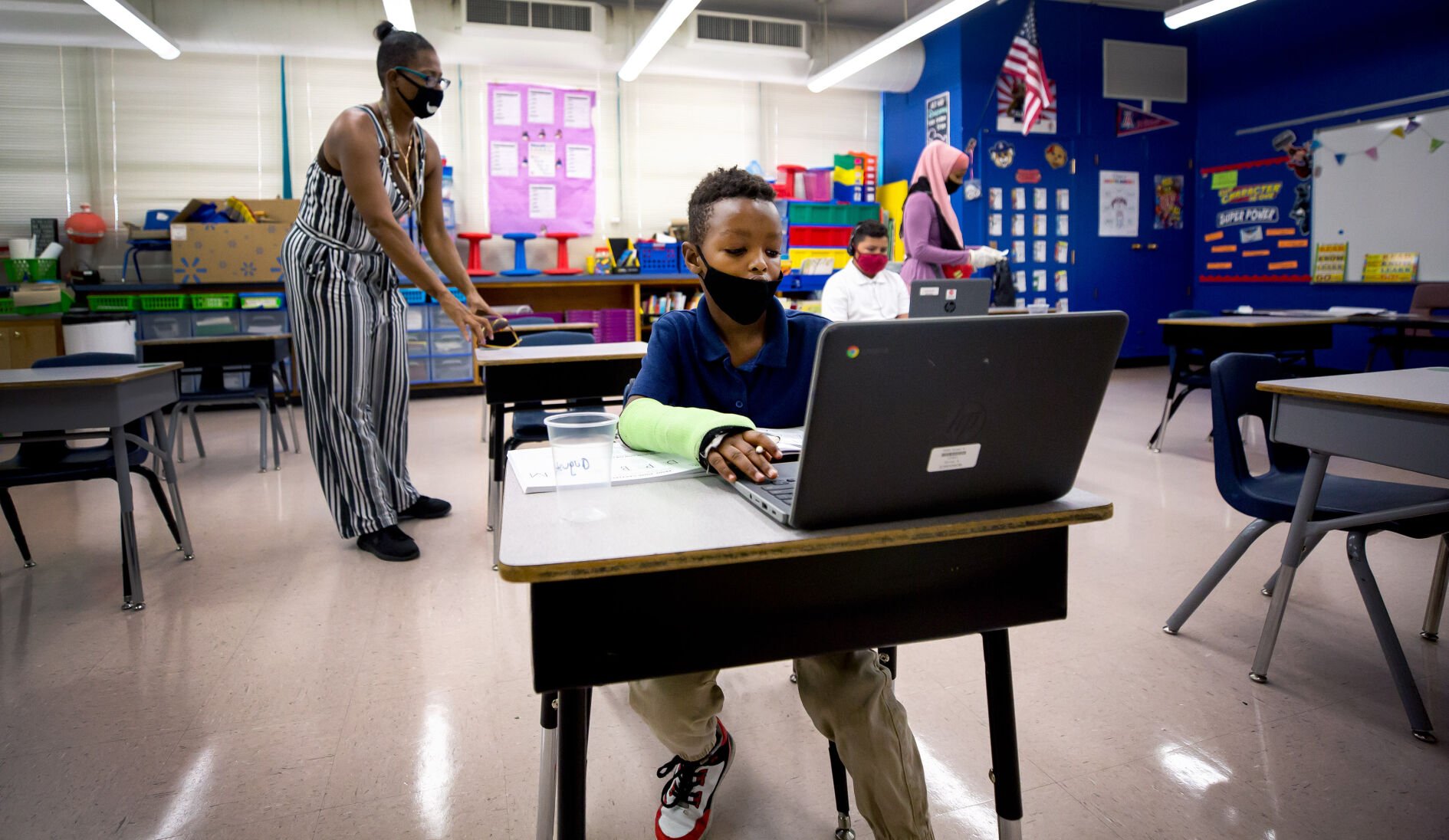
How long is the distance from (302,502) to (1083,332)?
3475mm

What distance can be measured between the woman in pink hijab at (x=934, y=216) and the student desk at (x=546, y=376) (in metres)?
1.95

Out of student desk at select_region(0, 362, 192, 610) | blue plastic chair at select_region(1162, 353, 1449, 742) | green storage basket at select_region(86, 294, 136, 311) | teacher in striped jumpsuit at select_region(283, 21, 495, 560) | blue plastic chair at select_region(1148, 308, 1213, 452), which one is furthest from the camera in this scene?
green storage basket at select_region(86, 294, 136, 311)

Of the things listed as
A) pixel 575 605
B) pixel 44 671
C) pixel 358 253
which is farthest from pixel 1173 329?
pixel 44 671

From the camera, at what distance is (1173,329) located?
4117 mm

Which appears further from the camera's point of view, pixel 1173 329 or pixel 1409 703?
pixel 1173 329

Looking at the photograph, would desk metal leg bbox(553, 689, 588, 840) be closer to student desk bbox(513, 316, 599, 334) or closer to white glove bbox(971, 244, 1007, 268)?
student desk bbox(513, 316, 599, 334)

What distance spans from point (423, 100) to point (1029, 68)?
617 cm

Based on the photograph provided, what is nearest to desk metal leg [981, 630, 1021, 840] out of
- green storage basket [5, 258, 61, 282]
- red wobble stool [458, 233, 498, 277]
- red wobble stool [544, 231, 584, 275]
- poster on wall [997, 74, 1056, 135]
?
red wobble stool [458, 233, 498, 277]

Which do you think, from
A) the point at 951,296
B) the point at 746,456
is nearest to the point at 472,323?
the point at 746,456

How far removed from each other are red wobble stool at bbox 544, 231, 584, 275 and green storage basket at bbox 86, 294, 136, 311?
10.0 ft

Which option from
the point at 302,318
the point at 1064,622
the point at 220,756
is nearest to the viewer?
the point at 220,756

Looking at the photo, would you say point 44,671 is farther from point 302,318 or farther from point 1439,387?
point 1439,387

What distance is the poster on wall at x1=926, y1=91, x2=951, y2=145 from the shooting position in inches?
295

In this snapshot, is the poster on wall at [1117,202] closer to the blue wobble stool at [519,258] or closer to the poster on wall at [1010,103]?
the poster on wall at [1010,103]
